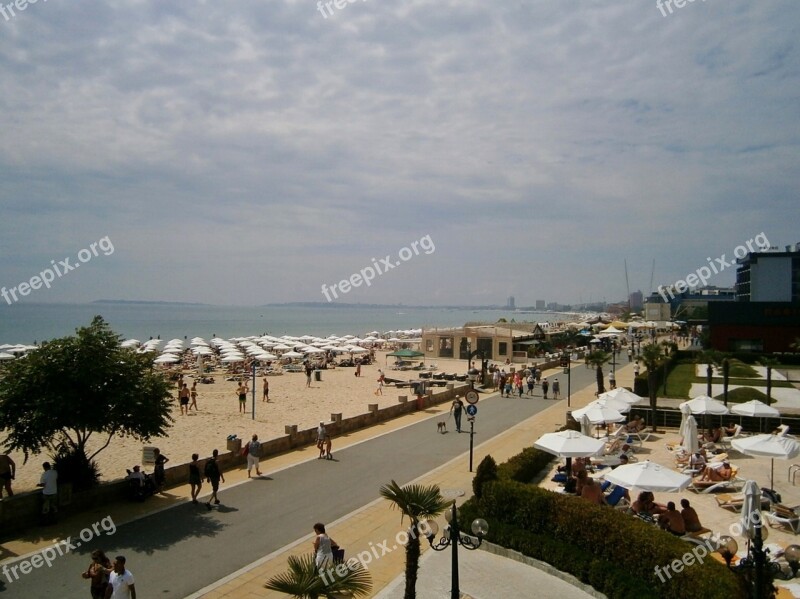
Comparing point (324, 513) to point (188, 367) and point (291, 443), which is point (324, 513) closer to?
point (291, 443)

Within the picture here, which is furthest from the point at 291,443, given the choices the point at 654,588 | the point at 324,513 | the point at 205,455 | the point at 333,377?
the point at 333,377

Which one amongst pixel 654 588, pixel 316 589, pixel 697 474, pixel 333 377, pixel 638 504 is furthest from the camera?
pixel 333 377

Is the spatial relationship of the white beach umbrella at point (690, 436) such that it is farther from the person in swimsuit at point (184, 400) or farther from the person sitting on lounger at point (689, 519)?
the person in swimsuit at point (184, 400)

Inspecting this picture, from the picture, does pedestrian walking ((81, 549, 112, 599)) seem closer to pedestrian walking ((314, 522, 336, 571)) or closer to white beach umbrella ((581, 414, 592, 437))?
pedestrian walking ((314, 522, 336, 571))

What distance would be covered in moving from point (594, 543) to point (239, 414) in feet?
67.1

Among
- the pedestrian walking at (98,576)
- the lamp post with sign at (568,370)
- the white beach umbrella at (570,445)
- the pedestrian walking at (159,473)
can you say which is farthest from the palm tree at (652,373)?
the pedestrian walking at (98,576)

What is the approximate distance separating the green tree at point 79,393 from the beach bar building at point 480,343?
4010 centimetres

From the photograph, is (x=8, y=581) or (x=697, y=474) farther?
(x=697, y=474)

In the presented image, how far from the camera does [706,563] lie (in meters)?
7.57

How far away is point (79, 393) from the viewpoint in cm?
1259

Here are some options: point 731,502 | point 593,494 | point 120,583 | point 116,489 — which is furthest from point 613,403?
point 120,583

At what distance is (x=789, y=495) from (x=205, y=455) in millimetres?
16507

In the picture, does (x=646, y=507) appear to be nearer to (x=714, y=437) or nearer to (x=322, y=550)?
(x=322, y=550)

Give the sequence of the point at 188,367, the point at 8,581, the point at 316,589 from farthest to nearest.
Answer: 1. the point at 188,367
2. the point at 8,581
3. the point at 316,589
